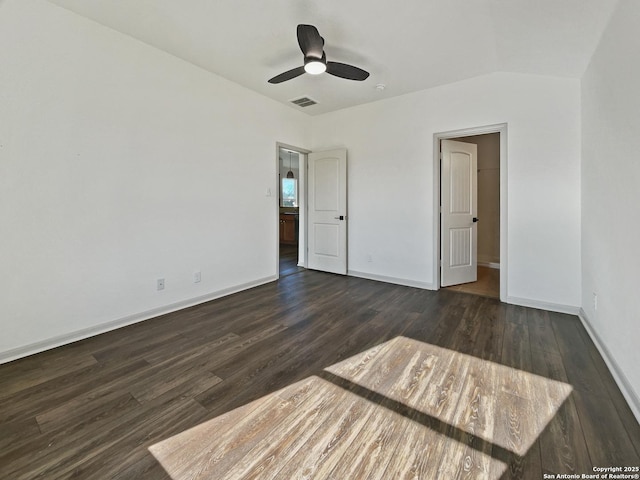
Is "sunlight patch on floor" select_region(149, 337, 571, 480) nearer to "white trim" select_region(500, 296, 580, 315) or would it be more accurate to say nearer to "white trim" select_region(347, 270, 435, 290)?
"white trim" select_region(500, 296, 580, 315)

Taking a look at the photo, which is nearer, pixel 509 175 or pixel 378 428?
pixel 378 428

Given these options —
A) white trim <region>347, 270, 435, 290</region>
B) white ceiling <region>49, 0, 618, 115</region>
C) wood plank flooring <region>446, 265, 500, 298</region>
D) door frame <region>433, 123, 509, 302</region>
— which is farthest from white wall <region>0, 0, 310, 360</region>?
wood plank flooring <region>446, 265, 500, 298</region>

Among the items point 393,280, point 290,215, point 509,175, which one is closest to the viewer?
point 509,175

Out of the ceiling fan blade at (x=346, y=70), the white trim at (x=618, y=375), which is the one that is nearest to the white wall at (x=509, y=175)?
the white trim at (x=618, y=375)

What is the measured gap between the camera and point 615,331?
1.97 m

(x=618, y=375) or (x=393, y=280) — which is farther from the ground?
(x=393, y=280)

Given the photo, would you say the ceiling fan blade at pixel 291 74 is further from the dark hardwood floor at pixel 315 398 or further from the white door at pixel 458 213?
the dark hardwood floor at pixel 315 398

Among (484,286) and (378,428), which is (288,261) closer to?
(484,286)

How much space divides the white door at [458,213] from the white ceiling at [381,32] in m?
1.15

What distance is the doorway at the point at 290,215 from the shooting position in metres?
5.48

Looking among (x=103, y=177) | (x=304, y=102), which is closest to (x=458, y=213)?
(x=304, y=102)

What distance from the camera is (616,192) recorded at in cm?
194

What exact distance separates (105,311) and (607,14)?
15.7ft

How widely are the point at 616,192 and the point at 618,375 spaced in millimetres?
1227
